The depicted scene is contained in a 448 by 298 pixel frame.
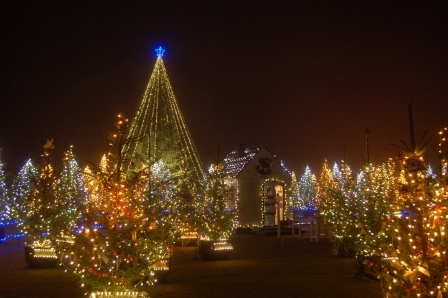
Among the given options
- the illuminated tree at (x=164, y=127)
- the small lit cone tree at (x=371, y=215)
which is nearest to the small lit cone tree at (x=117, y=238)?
the small lit cone tree at (x=371, y=215)

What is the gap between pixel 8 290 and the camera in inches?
575

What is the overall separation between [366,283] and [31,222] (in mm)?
8497

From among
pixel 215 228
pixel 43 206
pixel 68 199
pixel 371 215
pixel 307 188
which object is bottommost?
pixel 215 228

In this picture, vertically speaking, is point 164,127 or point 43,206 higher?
point 164,127

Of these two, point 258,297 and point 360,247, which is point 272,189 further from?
point 258,297

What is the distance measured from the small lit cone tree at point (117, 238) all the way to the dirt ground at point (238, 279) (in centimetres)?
235

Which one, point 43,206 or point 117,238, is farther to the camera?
point 43,206

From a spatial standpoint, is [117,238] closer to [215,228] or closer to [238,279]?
[238,279]

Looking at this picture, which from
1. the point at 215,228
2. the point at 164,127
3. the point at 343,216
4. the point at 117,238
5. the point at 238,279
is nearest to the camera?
the point at 117,238

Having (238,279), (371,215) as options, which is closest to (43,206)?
(238,279)

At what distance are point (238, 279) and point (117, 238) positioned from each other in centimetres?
635

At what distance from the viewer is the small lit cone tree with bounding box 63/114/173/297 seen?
1097cm

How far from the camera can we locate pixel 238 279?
1678 cm

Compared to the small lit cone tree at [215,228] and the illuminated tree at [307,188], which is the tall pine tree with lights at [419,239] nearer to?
the small lit cone tree at [215,228]
